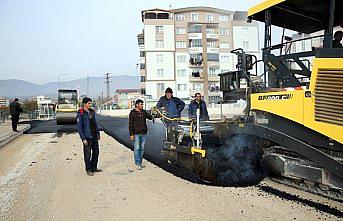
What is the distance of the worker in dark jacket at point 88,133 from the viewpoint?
6777mm

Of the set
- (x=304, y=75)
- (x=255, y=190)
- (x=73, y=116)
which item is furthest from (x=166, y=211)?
(x=73, y=116)

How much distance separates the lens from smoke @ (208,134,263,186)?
223 inches

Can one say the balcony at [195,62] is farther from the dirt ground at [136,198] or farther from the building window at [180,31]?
the dirt ground at [136,198]

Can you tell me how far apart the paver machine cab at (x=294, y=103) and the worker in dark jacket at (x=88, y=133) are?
2.22 meters

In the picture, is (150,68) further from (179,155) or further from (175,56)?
(179,155)

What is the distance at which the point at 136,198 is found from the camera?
198 inches

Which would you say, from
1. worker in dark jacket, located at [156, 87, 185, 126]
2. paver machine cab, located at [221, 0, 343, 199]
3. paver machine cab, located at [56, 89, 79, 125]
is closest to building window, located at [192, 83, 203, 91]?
paver machine cab, located at [56, 89, 79, 125]

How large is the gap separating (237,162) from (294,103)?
209cm

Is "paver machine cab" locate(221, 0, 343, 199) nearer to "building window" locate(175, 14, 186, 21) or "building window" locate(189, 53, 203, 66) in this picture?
"building window" locate(189, 53, 203, 66)

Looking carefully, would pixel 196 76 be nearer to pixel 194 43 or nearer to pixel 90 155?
pixel 194 43

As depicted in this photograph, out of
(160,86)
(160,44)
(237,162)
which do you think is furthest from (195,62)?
(237,162)

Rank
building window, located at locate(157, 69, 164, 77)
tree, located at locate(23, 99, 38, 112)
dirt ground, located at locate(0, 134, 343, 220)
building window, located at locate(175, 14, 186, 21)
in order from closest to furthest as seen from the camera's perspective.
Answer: dirt ground, located at locate(0, 134, 343, 220), tree, located at locate(23, 99, 38, 112), building window, located at locate(157, 69, 164, 77), building window, located at locate(175, 14, 186, 21)

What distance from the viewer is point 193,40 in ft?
171

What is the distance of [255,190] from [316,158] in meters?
1.36
